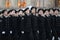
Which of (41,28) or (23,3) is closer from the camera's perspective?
(41,28)

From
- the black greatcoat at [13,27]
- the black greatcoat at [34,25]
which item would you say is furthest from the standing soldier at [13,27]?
the black greatcoat at [34,25]

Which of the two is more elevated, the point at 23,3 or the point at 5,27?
the point at 23,3

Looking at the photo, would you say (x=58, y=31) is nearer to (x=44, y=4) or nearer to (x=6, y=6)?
(x=44, y=4)

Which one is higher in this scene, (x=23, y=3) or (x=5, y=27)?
(x=23, y=3)

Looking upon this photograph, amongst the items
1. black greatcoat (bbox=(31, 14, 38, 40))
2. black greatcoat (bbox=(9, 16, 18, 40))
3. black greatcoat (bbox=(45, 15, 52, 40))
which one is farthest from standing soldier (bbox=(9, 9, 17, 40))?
black greatcoat (bbox=(45, 15, 52, 40))

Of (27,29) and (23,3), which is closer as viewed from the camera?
(27,29)

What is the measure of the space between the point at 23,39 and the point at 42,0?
387 millimetres

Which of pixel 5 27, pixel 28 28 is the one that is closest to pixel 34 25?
pixel 28 28

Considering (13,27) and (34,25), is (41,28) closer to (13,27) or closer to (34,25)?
(34,25)

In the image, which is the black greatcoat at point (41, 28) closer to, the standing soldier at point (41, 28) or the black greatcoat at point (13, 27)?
the standing soldier at point (41, 28)

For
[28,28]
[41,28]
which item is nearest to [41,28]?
[41,28]

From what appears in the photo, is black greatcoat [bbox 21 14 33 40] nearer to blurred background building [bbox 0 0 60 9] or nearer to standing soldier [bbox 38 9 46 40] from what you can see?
standing soldier [bbox 38 9 46 40]

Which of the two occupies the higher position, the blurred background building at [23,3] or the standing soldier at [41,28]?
the blurred background building at [23,3]

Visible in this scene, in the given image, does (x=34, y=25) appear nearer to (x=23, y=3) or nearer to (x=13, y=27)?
(x=13, y=27)
